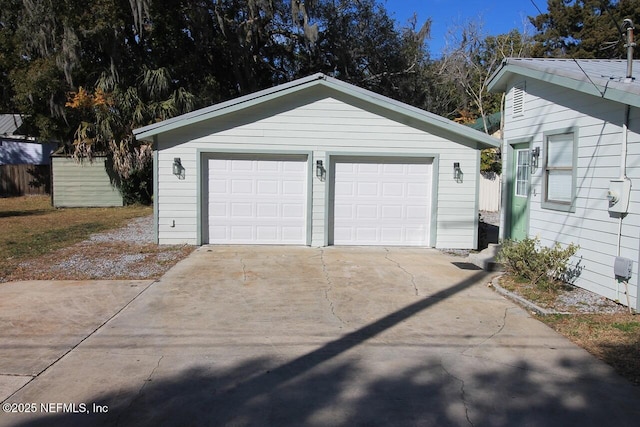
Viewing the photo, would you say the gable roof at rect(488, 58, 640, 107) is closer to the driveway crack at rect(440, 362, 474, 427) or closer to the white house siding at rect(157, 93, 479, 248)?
the white house siding at rect(157, 93, 479, 248)

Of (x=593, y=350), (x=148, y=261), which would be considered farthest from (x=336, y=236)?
(x=593, y=350)

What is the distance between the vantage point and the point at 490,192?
→ 2156cm

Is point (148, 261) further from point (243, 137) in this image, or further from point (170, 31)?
point (170, 31)

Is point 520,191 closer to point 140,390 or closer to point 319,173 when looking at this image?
point 319,173

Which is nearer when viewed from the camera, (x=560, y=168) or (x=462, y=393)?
(x=462, y=393)

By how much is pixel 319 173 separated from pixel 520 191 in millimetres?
4147

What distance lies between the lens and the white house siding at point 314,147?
10.8m

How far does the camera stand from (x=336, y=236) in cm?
1129

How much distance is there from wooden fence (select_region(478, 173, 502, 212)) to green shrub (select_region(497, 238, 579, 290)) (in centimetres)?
1383

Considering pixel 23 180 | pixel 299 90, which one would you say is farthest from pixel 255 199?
pixel 23 180

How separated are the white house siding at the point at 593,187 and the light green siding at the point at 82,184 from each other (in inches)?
665

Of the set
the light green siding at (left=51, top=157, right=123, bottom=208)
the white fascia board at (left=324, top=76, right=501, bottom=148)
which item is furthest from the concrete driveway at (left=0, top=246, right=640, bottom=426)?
the light green siding at (left=51, top=157, right=123, bottom=208)

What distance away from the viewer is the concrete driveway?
375 cm

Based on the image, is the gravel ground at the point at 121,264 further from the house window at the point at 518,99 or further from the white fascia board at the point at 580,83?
the house window at the point at 518,99
